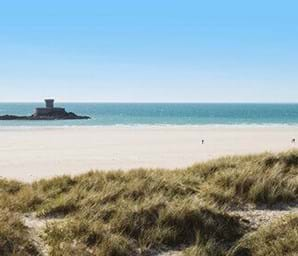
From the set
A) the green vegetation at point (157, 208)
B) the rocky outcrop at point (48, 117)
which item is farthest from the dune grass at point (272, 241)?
the rocky outcrop at point (48, 117)

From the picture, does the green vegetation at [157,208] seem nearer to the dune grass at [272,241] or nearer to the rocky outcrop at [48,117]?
the dune grass at [272,241]

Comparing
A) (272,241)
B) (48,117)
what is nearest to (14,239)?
(272,241)

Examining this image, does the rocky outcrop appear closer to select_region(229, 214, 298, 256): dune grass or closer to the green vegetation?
the green vegetation

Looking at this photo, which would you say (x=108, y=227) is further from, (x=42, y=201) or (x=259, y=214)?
(x=259, y=214)

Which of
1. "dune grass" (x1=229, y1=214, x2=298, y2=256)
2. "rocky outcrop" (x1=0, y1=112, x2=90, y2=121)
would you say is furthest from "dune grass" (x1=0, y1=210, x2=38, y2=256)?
"rocky outcrop" (x1=0, y1=112, x2=90, y2=121)

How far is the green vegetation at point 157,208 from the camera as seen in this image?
626 cm

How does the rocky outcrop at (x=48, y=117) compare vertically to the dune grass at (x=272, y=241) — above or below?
below

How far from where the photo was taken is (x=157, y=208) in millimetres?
7211

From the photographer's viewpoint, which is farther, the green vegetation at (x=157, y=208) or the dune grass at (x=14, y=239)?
the green vegetation at (x=157, y=208)

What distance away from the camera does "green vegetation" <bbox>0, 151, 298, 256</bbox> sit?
6.26 metres

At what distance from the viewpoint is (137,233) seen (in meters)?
6.63

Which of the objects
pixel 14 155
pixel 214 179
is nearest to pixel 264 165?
pixel 214 179

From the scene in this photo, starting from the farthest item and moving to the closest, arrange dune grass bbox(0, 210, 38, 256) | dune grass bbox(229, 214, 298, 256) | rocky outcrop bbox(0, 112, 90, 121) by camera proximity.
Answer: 1. rocky outcrop bbox(0, 112, 90, 121)
2. dune grass bbox(229, 214, 298, 256)
3. dune grass bbox(0, 210, 38, 256)

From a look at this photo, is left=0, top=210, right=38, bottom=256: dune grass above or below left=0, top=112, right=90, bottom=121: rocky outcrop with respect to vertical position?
above
